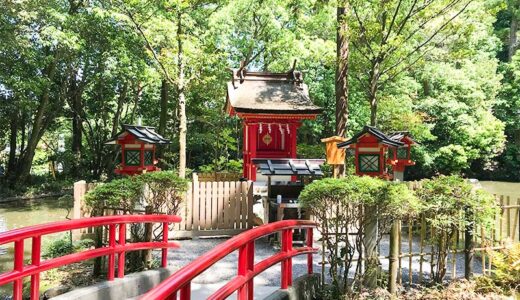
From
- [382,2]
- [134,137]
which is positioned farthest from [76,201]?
[382,2]

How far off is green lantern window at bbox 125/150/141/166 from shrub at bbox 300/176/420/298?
5.46 m

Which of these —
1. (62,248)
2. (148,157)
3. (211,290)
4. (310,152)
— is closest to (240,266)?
(211,290)

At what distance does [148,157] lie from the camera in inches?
406

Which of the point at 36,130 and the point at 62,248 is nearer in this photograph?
the point at 62,248

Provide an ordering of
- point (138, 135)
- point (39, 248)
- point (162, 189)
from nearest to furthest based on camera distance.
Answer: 1. point (39, 248)
2. point (162, 189)
3. point (138, 135)

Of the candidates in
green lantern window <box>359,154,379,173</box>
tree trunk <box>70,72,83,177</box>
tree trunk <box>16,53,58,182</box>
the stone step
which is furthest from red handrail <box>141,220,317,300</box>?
Result: tree trunk <box>70,72,83,177</box>

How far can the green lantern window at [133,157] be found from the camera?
9.99 metres

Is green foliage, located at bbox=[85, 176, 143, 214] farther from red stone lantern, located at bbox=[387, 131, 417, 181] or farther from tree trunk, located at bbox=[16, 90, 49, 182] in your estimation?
tree trunk, located at bbox=[16, 90, 49, 182]

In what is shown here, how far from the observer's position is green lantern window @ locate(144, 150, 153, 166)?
10.2 m

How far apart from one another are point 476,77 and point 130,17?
21.6 m

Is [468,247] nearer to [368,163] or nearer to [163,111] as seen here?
[368,163]

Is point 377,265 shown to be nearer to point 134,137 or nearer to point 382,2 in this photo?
point 134,137

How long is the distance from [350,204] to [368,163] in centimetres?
395

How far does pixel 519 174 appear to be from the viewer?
30266 millimetres
